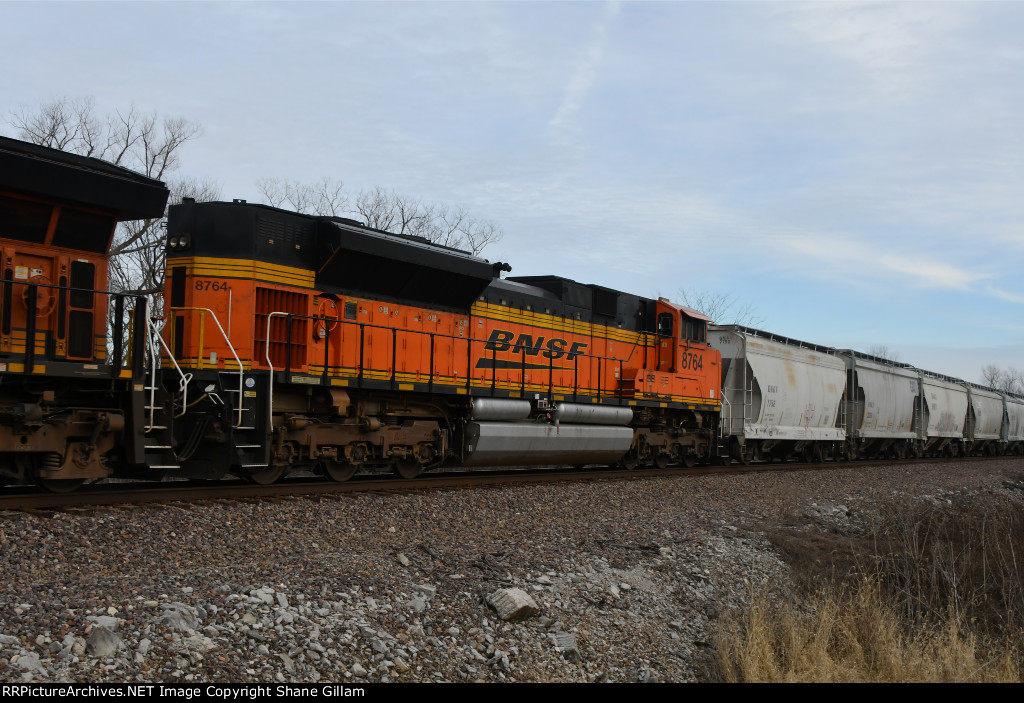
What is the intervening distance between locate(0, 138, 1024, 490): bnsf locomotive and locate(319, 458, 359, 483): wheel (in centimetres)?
3

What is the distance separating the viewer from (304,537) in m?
7.43

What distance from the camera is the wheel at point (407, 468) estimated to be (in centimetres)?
1247

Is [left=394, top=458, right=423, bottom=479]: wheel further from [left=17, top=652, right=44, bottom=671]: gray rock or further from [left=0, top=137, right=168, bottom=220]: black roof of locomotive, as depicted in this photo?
[left=17, top=652, right=44, bottom=671]: gray rock

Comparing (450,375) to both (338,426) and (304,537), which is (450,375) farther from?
(304,537)

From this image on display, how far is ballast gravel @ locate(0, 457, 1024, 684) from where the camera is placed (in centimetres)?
498

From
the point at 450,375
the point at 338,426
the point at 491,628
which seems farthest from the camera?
the point at 450,375

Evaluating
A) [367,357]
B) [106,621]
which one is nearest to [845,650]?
[106,621]

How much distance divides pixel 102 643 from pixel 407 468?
7.88 m

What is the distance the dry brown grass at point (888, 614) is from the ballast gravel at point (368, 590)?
456mm

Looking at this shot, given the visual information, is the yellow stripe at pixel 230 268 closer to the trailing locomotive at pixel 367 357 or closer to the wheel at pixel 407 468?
the trailing locomotive at pixel 367 357

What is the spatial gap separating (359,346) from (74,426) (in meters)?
4.26

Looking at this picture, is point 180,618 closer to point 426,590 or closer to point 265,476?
point 426,590

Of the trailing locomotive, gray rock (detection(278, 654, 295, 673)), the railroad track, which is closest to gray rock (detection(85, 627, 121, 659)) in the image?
gray rock (detection(278, 654, 295, 673))

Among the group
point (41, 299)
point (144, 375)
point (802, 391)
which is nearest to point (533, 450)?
point (144, 375)
